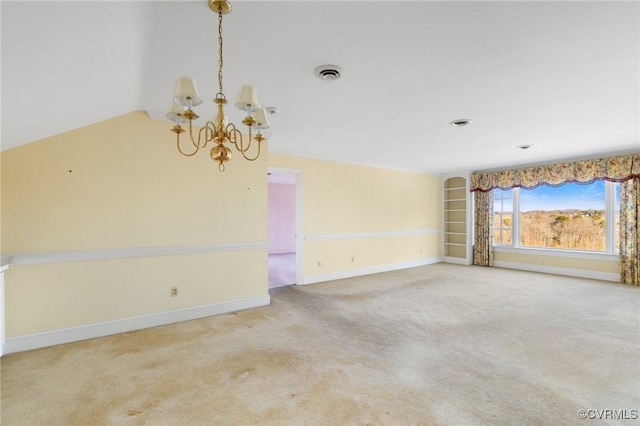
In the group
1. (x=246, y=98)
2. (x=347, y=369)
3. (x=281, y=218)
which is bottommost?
(x=347, y=369)

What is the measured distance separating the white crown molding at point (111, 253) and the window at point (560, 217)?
246 inches

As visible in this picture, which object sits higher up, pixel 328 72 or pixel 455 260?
pixel 328 72

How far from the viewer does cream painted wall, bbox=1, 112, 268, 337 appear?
2781 mm

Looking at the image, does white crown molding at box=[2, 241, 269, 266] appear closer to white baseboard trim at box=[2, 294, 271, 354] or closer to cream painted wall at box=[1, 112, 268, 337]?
cream painted wall at box=[1, 112, 268, 337]

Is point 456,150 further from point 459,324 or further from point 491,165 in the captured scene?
point 459,324

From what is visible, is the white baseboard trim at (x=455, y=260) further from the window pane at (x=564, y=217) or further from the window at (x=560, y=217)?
the window pane at (x=564, y=217)

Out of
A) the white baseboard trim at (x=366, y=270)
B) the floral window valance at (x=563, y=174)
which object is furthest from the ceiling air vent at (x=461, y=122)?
the floral window valance at (x=563, y=174)

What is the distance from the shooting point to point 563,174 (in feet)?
19.5

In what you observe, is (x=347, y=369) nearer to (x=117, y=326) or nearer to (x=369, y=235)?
(x=117, y=326)

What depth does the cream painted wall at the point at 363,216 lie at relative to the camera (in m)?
Answer: 5.47

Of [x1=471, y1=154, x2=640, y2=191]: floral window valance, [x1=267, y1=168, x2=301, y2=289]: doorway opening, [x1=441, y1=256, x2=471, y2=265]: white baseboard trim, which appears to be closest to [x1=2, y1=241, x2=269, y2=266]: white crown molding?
[x1=267, y1=168, x2=301, y2=289]: doorway opening

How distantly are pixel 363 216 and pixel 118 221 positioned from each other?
4406mm

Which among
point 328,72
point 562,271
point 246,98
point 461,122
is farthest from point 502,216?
point 246,98

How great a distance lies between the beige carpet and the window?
2.38 m
